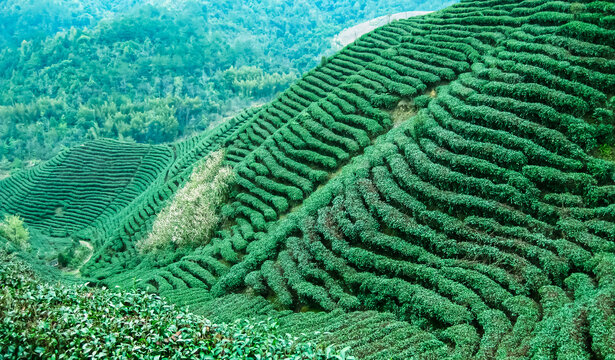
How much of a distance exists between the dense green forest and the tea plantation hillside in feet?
222

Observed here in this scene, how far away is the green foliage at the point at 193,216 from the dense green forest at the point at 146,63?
6150cm

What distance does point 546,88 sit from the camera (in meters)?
18.5

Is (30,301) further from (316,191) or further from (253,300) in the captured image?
(316,191)

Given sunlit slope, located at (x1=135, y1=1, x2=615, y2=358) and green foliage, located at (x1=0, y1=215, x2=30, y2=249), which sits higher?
sunlit slope, located at (x1=135, y1=1, x2=615, y2=358)

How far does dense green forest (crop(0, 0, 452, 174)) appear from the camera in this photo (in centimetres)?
8700

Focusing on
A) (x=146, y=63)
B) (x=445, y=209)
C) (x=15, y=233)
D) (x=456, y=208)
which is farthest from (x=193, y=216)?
(x=146, y=63)

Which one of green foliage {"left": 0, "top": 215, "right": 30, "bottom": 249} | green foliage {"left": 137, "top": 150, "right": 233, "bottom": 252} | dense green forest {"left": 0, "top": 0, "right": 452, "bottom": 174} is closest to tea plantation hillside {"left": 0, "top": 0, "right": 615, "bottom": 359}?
green foliage {"left": 137, "top": 150, "right": 233, "bottom": 252}

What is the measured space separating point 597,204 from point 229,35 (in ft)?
471

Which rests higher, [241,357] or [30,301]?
[241,357]

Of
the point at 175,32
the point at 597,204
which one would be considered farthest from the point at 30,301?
the point at 175,32

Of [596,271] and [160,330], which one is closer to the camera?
[160,330]

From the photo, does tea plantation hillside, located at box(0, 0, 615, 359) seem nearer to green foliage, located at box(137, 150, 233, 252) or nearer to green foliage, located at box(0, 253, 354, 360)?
green foliage, located at box(137, 150, 233, 252)

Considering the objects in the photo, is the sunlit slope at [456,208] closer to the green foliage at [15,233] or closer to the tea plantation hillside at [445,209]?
the tea plantation hillside at [445,209]

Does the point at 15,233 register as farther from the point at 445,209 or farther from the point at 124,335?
the point at 445,209
